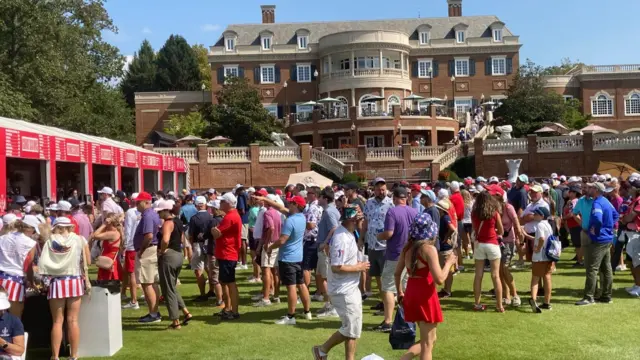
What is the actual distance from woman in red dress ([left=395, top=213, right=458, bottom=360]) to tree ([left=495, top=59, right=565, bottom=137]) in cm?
4605

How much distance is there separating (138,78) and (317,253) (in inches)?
3116

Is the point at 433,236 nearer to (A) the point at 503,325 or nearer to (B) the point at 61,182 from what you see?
(A) the point at 503,325

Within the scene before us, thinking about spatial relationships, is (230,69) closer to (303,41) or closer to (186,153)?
(303,41)

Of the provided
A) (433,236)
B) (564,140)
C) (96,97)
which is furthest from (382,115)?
(433,236)

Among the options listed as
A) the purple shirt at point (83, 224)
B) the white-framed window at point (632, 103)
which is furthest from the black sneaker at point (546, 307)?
the white-framed window at point (632, 103)

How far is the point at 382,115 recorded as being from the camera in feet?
168

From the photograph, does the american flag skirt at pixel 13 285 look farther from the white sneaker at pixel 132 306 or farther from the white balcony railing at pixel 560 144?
the white balcony railing at pixel 560 144

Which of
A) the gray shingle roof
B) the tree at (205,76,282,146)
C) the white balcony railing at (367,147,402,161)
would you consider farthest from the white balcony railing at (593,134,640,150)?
the gray shingle roof

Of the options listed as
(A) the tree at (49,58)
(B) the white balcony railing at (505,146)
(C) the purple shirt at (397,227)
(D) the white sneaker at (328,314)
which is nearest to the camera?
(C) the purple shirt at (397,227)

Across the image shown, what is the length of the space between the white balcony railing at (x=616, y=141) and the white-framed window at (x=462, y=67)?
940 inches

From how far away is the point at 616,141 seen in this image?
40188 mm

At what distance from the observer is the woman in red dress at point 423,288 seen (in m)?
6.17

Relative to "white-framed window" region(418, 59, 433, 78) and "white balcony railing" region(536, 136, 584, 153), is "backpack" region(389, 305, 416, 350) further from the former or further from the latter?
"white-framed window" region(418, 59, 433, 78)

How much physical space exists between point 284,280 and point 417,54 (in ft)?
184
